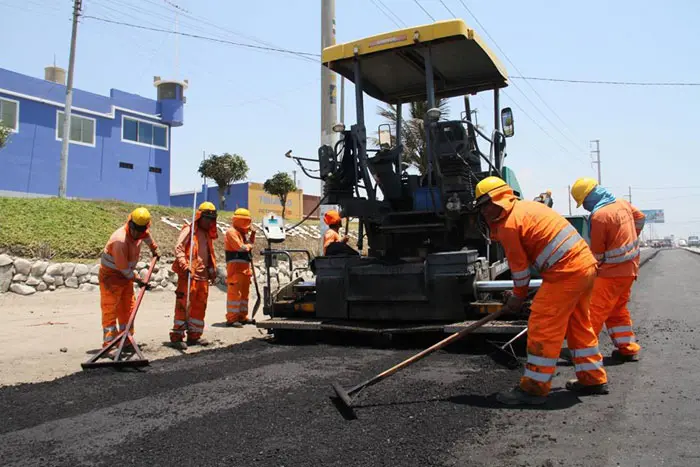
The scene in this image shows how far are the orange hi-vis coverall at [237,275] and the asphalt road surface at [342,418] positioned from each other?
287cm

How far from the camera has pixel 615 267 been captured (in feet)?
16.8

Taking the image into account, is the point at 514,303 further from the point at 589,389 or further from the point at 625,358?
the point at 625,358

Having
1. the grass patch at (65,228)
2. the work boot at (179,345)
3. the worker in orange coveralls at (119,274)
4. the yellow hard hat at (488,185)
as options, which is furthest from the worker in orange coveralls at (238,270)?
the yellow hard hat at (488,185)

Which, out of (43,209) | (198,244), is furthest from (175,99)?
(198,244)

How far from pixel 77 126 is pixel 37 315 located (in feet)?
67.4

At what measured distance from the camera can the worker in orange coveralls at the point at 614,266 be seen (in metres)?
5.05

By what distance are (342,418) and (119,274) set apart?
136 inches

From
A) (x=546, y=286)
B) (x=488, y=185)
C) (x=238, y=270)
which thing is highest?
(x=488, y=185)

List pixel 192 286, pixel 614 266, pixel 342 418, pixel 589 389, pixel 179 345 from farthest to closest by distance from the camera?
pixel 192 286
pixel 179 345
pixel 614 266
pixel 589 389
pixel 342 418

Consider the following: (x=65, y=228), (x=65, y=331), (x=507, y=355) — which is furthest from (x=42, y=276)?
(x=507, y=355)

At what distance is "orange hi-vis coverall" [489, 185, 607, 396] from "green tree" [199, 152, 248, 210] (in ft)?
86.7

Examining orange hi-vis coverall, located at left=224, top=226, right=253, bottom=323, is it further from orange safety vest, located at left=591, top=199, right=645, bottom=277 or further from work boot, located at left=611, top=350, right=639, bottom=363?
work boot, located at left=611, top=350, right=639, bottom=363

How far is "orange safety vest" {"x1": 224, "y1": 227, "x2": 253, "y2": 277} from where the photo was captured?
27.3 ft

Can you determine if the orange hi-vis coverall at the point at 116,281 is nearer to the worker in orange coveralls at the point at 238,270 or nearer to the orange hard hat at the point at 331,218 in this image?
the worker in orange coveralls at the point at 238,270
